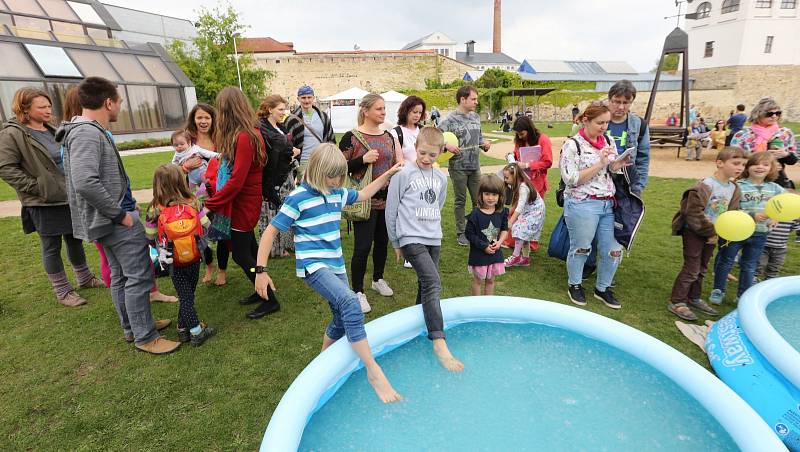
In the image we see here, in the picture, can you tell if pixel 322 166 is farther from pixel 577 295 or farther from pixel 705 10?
pixel 705 10

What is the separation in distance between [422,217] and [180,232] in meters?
1.83

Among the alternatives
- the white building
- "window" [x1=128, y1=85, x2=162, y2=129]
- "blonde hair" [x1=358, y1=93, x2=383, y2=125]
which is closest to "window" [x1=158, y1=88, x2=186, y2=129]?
"window" [x1=128, y1=85, x2=162, y2=129]

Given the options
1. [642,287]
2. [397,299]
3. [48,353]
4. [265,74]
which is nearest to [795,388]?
[642,287]

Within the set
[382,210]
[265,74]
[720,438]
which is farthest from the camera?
[265,74]

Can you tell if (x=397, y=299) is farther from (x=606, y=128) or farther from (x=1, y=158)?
(x=1, y=158)

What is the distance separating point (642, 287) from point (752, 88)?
42.6 metres

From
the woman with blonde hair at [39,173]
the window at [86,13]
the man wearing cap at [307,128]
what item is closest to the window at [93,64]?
the window at [86,13]

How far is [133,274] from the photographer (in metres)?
3.05

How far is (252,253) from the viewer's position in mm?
3756

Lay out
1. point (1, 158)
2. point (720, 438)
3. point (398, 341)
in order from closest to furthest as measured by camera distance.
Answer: point (720, 438) → point (398, 341) → point (1, 158)

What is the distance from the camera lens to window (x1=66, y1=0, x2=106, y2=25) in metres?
20.3

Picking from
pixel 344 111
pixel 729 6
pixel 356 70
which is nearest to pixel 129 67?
pixel 344 111

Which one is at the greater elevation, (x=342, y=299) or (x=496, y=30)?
Answer: (x=496, y=30)

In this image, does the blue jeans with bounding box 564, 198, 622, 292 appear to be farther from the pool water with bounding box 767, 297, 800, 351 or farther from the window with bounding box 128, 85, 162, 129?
the window with bounding box 128, 85, 162, 129
